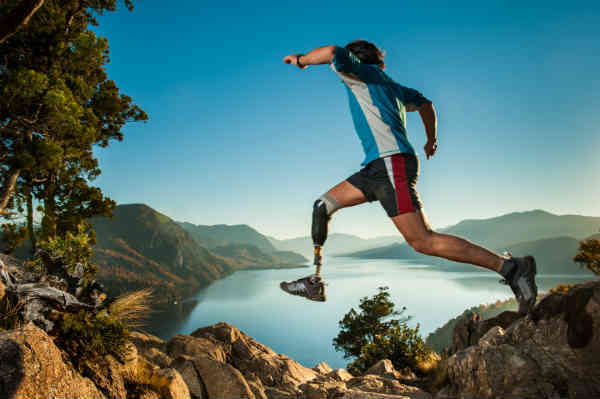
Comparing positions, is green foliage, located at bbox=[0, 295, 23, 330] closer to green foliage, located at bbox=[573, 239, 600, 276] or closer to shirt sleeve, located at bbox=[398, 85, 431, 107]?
shirt sleeve, located at bbox=[398, 85, 431, 107]

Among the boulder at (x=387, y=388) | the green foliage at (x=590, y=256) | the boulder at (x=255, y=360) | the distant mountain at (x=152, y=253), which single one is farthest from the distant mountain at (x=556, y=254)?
the distant mountain at (x=152, y=253)

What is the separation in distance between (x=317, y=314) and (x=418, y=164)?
12467 cm

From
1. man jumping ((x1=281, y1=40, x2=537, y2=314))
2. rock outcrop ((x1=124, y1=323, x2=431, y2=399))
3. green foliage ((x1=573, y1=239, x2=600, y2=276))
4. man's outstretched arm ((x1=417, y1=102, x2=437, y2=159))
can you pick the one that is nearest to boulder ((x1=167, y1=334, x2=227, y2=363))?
rock outcrop ((x1=124, y1=323, x2=431, y2=399))

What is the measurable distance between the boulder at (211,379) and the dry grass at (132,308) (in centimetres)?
123

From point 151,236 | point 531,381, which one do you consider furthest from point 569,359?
point 151,236

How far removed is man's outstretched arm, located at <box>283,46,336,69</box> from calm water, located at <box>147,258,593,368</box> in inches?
2514

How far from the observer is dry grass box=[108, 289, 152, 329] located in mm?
3730

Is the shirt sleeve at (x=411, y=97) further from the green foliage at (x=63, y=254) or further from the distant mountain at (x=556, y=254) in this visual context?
the distant mountain at (x=556, y=254)

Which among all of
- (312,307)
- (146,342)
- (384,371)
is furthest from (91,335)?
(312,307)

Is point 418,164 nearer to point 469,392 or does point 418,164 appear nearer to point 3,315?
point 469,392

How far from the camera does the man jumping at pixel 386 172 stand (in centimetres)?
185

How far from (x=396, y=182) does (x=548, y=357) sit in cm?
201

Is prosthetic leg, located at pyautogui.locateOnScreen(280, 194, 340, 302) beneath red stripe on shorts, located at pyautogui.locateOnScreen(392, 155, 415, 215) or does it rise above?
beneath

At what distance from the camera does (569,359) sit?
7.47 ft
